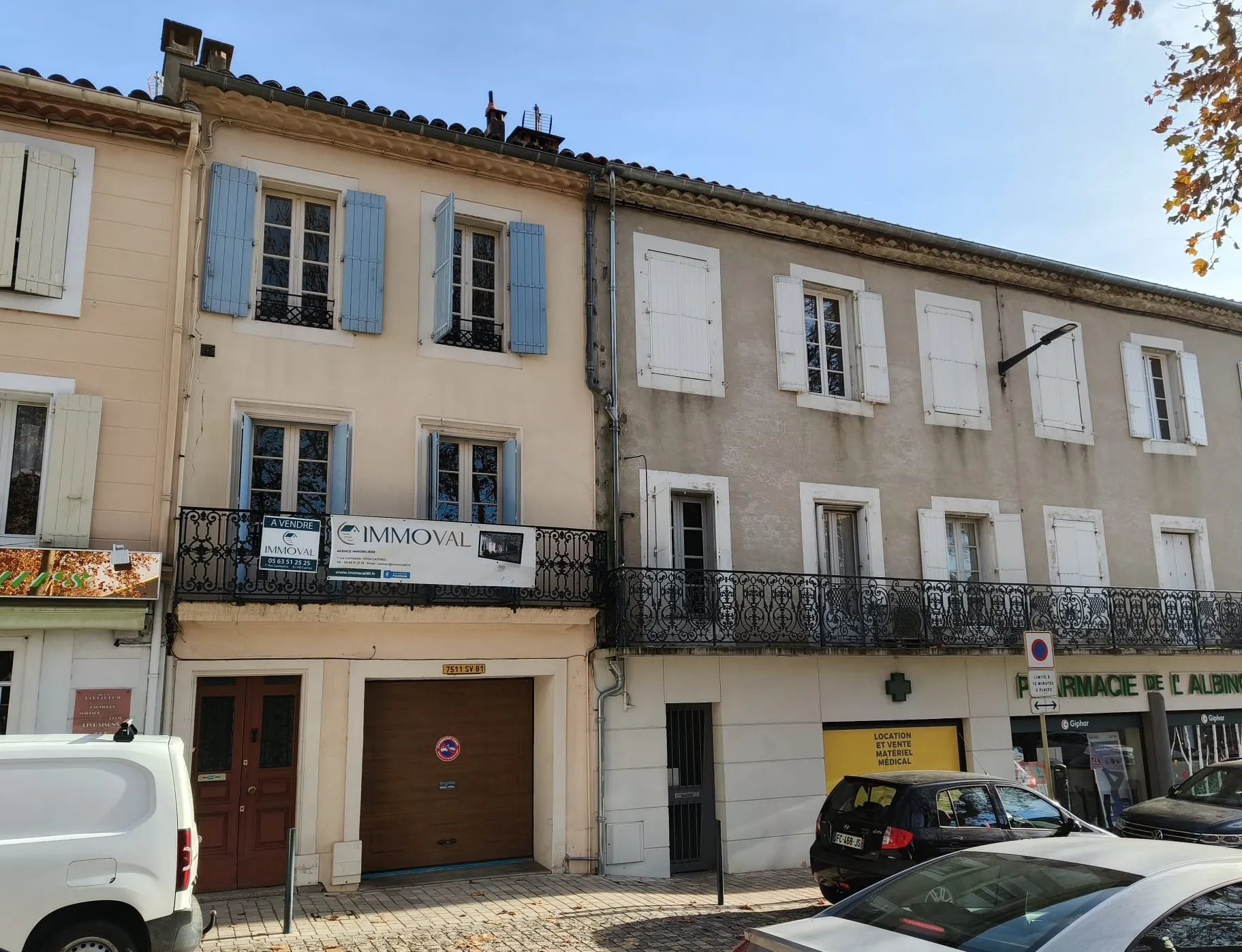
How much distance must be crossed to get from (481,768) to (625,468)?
4.16 m

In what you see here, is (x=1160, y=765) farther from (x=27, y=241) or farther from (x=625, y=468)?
(x=27, y=241)

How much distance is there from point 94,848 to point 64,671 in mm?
3746

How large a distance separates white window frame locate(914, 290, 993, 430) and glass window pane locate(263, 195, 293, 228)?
9579 millimetres

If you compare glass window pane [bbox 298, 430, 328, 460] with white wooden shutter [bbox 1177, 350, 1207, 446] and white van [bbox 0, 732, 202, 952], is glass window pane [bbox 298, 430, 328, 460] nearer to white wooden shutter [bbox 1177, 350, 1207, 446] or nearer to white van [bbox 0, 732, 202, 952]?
white van [bbox 0, 732, 202, 952]

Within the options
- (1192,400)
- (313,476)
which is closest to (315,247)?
(313,476)

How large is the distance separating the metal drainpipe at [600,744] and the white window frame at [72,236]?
23.8 feet

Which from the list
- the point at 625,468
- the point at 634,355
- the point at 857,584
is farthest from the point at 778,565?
the point at 634,355

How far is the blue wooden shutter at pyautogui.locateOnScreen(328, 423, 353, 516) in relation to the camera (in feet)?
38.0

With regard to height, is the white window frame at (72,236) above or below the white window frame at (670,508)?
above

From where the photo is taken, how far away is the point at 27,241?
10562 mm

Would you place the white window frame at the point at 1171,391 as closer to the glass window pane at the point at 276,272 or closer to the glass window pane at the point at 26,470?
the glass window pane at the point at 276,272

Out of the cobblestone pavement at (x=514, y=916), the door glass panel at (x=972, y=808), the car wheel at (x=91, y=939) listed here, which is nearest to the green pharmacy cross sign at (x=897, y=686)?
the cobblestone pavement at (x=514, y=916)

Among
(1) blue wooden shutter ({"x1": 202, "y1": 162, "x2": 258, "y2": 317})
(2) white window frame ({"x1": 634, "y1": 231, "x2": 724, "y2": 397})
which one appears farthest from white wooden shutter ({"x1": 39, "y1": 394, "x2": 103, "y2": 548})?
(2) white window frame ({"x1": 634, "y1": 231, "x2": 724, "y2": 397})

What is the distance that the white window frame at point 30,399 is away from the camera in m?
10.2
